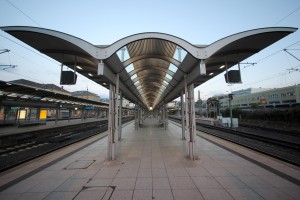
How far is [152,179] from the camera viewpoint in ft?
14.6

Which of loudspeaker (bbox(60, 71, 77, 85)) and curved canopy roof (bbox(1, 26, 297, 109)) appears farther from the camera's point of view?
loudspeaker (bbox(60, 71, 77, 85))

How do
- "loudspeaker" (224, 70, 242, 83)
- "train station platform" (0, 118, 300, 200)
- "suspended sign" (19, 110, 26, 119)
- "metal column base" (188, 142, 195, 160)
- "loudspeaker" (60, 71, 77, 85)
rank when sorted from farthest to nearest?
"suspended sign" (19, 110, 26, 119) < "metal column base" (188, 142, 195, 160) < "loudspeaker" (224, 70, 242, 83) < "loudspeaker" (60, 71, 77, 85) < "train station platform" (0, 118, 300, 200)

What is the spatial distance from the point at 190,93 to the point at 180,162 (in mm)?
3316

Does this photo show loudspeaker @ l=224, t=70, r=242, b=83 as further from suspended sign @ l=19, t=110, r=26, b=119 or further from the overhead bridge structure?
suspended sign @ l=19, t=110, r=26, b=119

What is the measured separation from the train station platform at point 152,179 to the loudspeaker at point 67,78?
3.42 m

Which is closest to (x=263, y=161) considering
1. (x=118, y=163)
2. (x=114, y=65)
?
(x=118, y=163)

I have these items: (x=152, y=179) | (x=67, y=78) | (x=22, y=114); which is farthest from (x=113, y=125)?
(x=22, y=114)

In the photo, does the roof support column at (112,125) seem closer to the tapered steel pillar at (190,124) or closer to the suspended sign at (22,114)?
the tapered steel pillar at (190,124)

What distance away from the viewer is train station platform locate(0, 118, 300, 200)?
365cm

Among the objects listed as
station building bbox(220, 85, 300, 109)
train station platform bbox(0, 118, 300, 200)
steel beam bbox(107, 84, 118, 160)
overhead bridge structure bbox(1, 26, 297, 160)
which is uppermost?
station building bbox(220, 85, 300, 109)

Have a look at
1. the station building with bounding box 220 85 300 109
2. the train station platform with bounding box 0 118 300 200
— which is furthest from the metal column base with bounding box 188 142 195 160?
the station building with bounding box 220 85 300 109

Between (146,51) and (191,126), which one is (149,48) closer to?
(146,51)

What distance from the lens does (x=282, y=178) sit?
4.47m

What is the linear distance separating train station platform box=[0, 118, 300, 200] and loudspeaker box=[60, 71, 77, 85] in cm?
342
